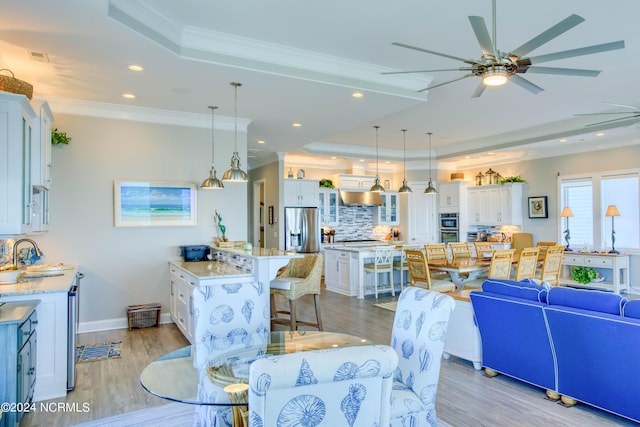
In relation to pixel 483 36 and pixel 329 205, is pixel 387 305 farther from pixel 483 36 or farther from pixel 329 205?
Result: pixel 483 36

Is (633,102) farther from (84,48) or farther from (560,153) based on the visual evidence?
(84,48)

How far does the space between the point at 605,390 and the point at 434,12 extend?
3.07 m

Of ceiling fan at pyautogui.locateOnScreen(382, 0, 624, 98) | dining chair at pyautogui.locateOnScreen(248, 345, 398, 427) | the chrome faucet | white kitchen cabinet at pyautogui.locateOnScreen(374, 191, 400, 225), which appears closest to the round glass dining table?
dining chair at pyautogui.locateOnScreen(248, 345, 398, 427)

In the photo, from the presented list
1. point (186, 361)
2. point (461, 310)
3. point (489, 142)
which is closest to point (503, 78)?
point (461, 310)

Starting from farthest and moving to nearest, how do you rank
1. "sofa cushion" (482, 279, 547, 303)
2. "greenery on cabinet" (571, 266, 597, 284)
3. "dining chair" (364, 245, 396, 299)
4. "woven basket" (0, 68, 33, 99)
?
"greenery on cabinet" (571, 266, 597, 284) < "dining chair" (364, 245, 396, 299) < "sofa cushion" (482, 279, 547, 303) < "woven basket" (0, 68, 33, 99)

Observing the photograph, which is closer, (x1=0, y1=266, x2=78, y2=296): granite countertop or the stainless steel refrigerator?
(x1=0, y1=266, x2=78, y2=296): granite countertop

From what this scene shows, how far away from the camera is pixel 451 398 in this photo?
10.5 ft

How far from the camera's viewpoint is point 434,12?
130 inches

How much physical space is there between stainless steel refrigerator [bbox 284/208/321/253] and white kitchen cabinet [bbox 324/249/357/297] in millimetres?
1058

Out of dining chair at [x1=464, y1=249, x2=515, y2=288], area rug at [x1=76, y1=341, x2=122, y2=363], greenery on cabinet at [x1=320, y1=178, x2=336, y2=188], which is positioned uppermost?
greenery on cabinet at [x1=320, y1=178, x2=336, y2=188]

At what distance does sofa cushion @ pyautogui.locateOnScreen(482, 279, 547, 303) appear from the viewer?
10.4ft


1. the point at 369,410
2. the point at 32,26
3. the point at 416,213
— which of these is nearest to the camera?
the point at 369,410

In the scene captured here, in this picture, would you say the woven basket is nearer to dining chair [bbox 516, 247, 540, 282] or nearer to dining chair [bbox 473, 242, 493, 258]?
dining chair [bbox 516, 247, 540, 282]

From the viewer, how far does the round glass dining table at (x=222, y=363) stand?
1.96m
